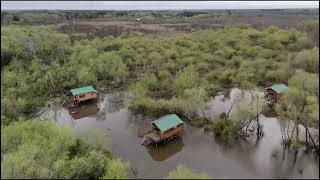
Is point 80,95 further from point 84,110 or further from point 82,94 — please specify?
point 84,110

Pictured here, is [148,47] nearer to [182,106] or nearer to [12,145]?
[182,106]

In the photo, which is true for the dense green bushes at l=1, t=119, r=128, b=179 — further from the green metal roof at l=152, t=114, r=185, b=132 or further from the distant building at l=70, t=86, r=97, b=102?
the distant building at l=70, t=86, r=97, b=102

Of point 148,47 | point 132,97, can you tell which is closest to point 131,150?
point 132,97

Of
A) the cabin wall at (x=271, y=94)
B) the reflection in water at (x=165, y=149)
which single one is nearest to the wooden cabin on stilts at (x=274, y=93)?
the cabin wall at (x=271, y=94)

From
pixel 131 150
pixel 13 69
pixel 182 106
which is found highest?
pixel 13 69

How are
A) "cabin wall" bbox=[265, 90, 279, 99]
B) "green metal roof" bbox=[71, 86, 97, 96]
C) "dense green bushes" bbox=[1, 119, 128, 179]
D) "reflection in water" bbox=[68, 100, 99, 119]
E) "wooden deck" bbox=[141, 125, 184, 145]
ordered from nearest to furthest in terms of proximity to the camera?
"dense green bushes" bbox=[1, 119, 128, 179] < "wooden deck" bbox=[141, 125, 184, 145] < "cabin wall" bbox=[265, 90, 279, 99] < "reflection in water" bbox=[68, 100, 99, 119] < "green metal roof" bbox=[71, 86, 97, 96]

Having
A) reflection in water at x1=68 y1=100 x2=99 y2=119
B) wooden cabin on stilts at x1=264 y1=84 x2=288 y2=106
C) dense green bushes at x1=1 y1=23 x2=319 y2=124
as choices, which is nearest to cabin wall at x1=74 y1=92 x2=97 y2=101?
reflection in water at x1=68 y1=100 x2=99 y2=119
